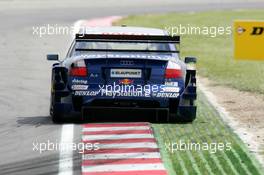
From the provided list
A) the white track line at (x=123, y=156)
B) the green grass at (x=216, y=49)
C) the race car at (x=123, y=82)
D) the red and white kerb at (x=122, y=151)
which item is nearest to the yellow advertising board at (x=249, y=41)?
the race car at (x=123, y=82)

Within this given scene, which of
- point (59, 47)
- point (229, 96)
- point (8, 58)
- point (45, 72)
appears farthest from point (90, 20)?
point (229, 96)

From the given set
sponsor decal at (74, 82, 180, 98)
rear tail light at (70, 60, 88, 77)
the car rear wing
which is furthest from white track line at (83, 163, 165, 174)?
the car rear wing

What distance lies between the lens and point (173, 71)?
12266 millimetres

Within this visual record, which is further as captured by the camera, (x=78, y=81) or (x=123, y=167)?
(x=78, y=81)

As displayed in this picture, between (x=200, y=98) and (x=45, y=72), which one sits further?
(x=45, y=72)

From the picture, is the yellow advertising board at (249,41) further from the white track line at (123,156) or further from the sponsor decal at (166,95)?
the white track line at (123,156)

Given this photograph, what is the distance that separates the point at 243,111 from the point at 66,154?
4652 mm

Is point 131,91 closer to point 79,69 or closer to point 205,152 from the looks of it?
point 79,69

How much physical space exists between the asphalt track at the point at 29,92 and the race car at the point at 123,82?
17.1 inches

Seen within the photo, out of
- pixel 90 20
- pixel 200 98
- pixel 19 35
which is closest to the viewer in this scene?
pixel 200 98

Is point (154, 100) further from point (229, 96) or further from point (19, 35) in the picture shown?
point (19, 35)

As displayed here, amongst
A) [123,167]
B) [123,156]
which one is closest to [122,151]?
[123,156]

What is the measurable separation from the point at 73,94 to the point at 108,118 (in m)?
1.03

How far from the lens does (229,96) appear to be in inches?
639
